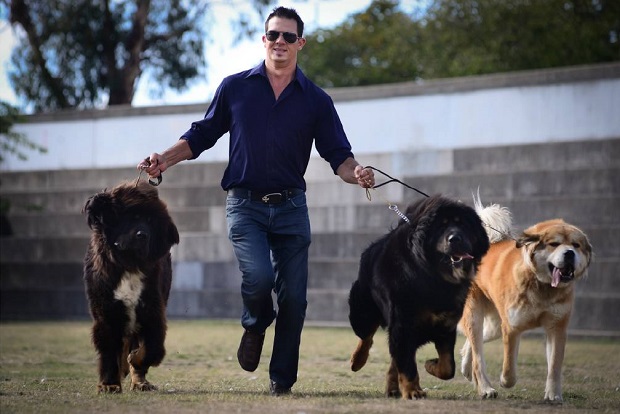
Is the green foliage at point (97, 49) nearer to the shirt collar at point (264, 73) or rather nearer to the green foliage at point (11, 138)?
the green foliage at point (11, 138)

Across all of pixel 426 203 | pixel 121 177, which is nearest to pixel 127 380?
pixel 426 203

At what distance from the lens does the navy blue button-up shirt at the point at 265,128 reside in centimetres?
771

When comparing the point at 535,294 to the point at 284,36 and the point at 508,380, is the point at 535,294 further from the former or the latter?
the point at 284,36

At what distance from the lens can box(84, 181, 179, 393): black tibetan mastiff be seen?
7.79m

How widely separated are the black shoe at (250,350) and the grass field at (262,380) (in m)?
Answer: 0.23

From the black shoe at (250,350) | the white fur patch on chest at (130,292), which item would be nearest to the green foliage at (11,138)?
the white fur patch on chest at (130,292)

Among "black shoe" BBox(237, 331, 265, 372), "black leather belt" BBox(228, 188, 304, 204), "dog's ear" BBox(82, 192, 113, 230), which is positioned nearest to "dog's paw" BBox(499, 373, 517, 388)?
"black shoe" BBox(237, 331, 265, 372)

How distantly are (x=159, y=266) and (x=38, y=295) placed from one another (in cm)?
1226

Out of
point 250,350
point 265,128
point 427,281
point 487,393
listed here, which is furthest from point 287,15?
point 487,393

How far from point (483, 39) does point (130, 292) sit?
28638 mm

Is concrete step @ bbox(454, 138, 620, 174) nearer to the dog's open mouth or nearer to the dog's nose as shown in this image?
the dog's open mouth

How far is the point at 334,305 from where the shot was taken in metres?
17.1

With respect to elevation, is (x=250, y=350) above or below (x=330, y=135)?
below

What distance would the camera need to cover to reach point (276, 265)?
790 centimetres
